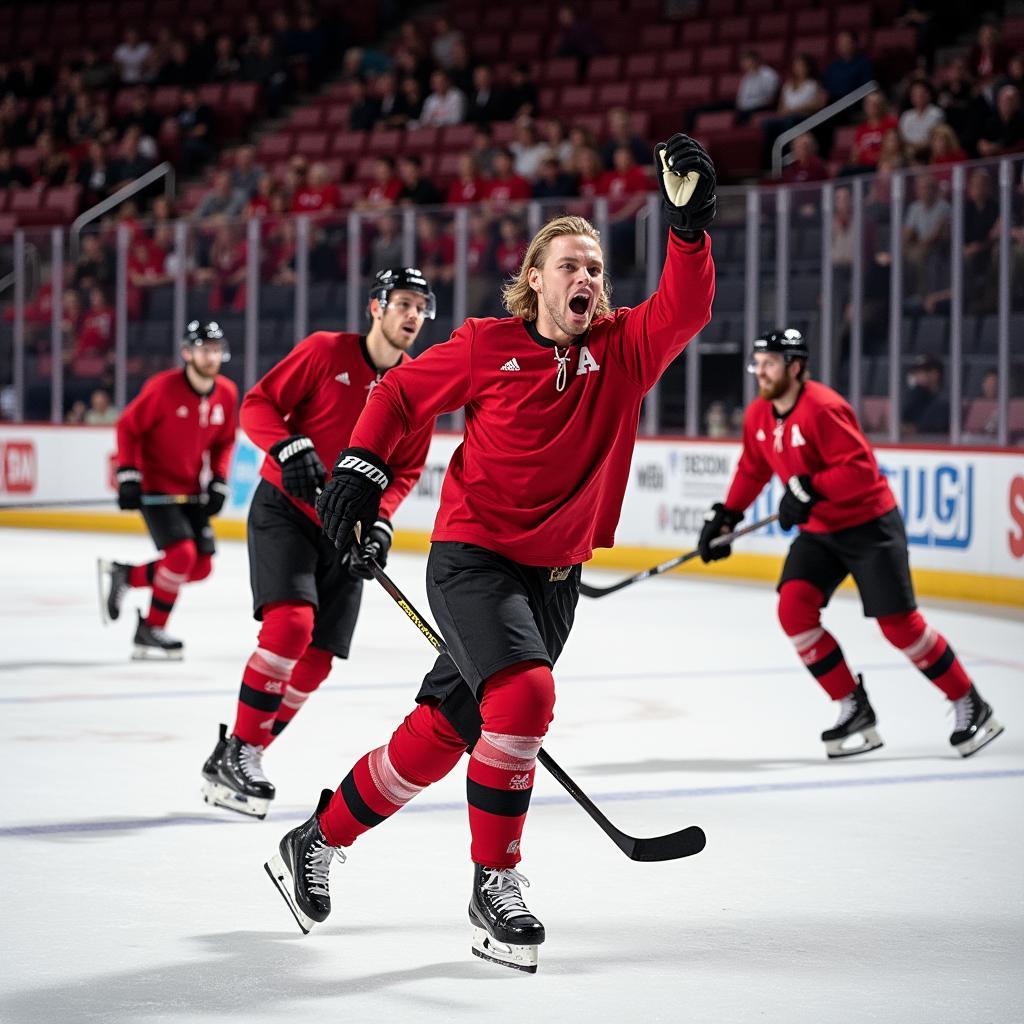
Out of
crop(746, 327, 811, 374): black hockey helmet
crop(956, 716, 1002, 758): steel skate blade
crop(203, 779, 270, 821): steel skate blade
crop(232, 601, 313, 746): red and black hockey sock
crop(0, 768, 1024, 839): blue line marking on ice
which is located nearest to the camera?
crop(0, 768, 1024, 839): blue line marking on ice

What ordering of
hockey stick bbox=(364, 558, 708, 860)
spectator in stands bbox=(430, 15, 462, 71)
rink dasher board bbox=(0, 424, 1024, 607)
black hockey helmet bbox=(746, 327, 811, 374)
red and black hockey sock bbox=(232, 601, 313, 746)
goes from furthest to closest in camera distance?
1. spectator in stands bbox=(430, 15, 462, 71)
2. rink dasher board bbox=(0, 424, 1024, 607)
3. black hockey helmet bbox=(746, 327, 811, 374)
4. red and black hockey sock bbox=(232, 601, 313, 746)
5. hockey stick bbox=(364, 558, 708, 860)

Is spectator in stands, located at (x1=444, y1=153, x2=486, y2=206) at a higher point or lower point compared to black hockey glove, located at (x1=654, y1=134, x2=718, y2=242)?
higher

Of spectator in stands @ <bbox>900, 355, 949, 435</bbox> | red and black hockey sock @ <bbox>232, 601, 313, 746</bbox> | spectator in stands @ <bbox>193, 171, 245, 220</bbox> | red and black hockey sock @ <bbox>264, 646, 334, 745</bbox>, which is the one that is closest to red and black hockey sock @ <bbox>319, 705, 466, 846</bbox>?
red and black hockey sock @ <bbox>232, 601, 313, 746</bbox>

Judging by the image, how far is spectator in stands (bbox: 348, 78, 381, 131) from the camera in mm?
16203

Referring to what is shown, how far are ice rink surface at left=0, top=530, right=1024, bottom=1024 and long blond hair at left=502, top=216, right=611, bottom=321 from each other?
3.75ft

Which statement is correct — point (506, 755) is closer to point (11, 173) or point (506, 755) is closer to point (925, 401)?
point (925, 401)

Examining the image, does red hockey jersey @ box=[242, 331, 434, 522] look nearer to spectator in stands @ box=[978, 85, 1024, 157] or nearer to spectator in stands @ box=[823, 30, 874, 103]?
spectator in stands @ box=[978, 85, 1024, 157]

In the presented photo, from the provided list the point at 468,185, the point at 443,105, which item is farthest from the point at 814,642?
the point at 443,105

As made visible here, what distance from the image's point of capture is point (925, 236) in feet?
32.7

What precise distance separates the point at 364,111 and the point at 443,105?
910 millimetres

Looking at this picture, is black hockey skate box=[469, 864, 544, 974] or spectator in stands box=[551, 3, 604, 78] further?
spectator in stands box=[551, 3, 604, 78]

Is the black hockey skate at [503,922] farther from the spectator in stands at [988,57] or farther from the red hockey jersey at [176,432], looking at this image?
the spectator in stands at [988,57]

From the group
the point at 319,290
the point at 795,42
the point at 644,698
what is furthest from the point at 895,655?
the point at 795,42

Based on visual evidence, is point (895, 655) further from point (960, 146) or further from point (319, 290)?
point (319, 290)
